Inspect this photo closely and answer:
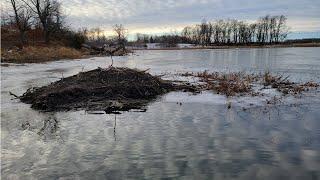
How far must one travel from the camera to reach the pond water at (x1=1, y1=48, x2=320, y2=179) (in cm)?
727

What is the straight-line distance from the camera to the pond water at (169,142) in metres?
7.27

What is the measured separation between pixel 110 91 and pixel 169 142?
600 cm

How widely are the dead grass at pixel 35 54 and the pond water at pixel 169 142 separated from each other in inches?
1291

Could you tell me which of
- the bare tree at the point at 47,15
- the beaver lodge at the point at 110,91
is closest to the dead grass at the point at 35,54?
the bare tree at the point at 47,15

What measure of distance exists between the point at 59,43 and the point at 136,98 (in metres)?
52.4

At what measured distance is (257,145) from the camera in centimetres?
868

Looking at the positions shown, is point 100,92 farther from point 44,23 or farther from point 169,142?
point 44,23

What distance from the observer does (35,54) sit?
49.6 meters

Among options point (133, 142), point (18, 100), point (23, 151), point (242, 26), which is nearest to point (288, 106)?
point (133, 142)

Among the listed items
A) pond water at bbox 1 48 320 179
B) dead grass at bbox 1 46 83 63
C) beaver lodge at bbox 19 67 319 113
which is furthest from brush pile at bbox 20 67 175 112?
dead grass at bbox 1 46 83 63

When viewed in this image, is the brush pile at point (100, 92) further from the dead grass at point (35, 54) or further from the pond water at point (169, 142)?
the dead grass at point (35, 54)

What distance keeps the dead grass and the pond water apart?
3280cm

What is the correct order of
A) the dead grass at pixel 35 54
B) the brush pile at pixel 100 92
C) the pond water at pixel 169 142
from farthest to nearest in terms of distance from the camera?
1. the dead grass at pixel 35 54
2. the brush pile at pixel 100 92
3. the pond water at pixel 169 142

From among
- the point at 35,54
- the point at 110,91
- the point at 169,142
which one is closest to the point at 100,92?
the point at 110,91
